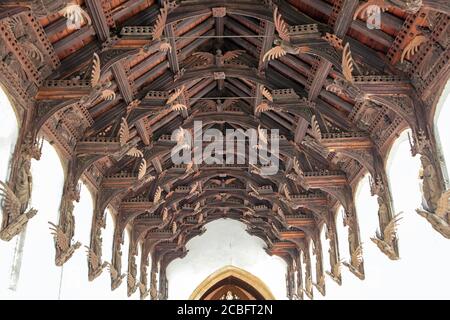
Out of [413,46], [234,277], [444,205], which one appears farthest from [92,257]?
[234,277]

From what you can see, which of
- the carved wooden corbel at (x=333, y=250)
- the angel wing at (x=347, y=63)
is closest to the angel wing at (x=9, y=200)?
the angel wing at (x=347, y=63)

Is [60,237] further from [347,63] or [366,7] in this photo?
[366,7]

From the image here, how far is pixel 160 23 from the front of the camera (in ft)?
30.4

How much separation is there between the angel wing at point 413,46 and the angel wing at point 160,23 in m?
4.85

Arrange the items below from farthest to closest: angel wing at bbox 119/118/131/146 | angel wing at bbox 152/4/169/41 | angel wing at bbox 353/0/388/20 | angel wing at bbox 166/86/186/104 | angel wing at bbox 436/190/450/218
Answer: angel wing at bbox 166/86/186/104 < angel wing at bbox 119/118/131/146 < angel wing at bbox 152/4/169/41 < angel wing at bbox 353/0/388/20 < angel wing at bbox 436/190/450/218

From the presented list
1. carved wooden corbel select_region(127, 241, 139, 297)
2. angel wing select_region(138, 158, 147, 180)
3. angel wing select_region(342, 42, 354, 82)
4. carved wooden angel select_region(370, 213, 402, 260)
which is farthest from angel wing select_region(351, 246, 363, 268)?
carved wooden corbel select_region(127, 241, 139, 297)

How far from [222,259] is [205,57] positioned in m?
17.0

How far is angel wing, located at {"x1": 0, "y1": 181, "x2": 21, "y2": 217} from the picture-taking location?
7900mm

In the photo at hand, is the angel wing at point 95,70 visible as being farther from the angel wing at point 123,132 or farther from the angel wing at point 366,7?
the angel wing at point 366,7

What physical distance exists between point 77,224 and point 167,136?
3.91 meters

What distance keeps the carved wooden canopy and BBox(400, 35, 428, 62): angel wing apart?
0.08 feet

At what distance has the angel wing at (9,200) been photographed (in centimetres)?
790

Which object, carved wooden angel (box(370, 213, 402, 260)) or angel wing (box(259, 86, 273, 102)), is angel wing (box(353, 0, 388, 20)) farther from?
carved wooden angel (box(370, 213, 402, 260))
